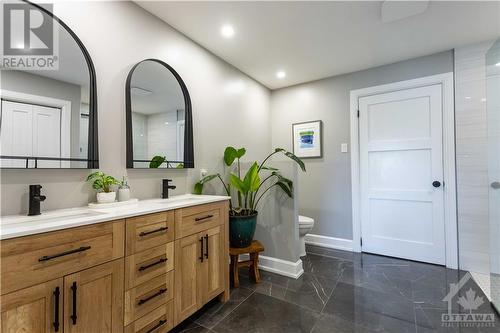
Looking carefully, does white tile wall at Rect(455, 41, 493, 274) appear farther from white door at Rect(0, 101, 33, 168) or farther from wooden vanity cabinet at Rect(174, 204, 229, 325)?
white door at Rect(0, 101, 33, 168)

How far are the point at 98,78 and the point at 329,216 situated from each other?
302 cm

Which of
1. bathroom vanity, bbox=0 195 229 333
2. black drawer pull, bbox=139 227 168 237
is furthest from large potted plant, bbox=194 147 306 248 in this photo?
black drawer pull, bbox=139 227 168 237

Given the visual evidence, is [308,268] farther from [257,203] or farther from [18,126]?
[18,126]

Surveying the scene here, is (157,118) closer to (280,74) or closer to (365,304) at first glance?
(280,74)

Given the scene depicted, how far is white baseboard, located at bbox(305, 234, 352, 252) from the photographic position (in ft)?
10.1

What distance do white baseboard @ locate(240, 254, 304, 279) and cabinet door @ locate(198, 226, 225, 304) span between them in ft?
2.46

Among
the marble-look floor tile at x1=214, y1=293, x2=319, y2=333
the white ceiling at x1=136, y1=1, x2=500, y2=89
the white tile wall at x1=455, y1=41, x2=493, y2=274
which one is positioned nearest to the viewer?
the marble-look floor tile at x1=214, y1=293, x2=319, y2=333

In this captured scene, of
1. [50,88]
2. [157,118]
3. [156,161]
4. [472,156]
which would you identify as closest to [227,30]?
[157,118]

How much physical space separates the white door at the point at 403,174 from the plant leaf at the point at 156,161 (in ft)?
8.09

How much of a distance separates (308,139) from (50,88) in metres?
2.88

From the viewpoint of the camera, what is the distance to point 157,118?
1.99m

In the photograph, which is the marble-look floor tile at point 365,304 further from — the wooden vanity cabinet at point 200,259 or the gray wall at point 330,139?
the gray wall at point 330,139

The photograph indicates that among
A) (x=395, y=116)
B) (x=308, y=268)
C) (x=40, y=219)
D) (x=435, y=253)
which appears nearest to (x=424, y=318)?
(x=308, y=268)

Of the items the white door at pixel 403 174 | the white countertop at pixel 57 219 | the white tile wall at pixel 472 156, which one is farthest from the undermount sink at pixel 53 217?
the white tile wall at pixel 472 156
